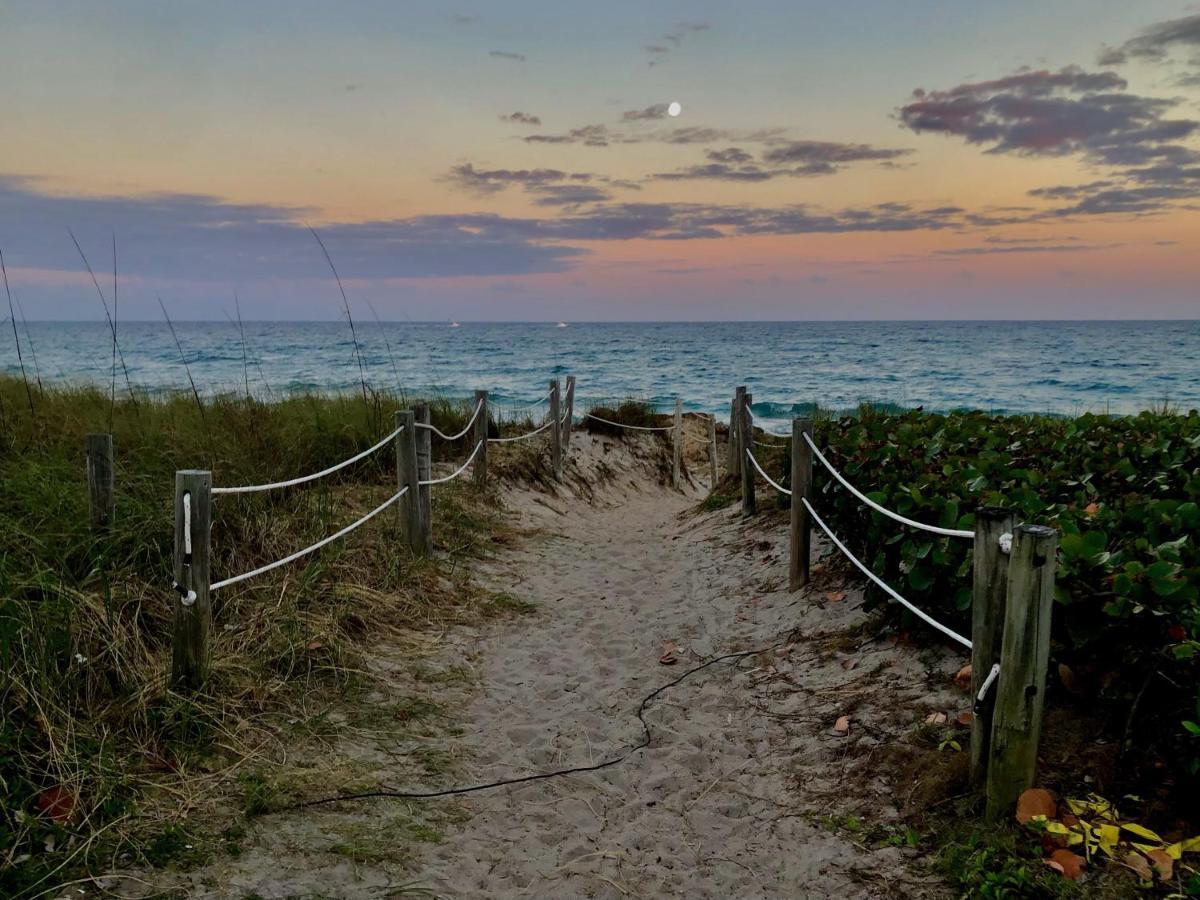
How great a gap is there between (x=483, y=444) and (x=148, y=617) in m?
5.91

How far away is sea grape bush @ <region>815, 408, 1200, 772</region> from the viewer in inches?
124

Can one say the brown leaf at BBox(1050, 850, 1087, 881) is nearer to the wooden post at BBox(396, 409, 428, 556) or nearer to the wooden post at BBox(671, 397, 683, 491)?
the wooden post at BBox(396, 409, 428, 556)

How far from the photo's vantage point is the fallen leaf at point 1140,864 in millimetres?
2672

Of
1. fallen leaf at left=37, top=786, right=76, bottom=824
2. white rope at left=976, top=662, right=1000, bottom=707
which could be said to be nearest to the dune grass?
fallen leaf at left=37, top=786, right=76, bottom=824

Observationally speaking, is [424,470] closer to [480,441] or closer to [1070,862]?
[480,441]

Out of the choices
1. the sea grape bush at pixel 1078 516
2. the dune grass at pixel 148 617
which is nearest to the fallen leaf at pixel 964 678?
the sea grape bush at pixel 1078 516

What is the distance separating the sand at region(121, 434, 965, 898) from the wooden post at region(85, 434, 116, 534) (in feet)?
6.08

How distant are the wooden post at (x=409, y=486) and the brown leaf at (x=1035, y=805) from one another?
16.1 feet

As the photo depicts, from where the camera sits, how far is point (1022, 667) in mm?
2973

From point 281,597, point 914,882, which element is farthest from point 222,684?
point 914,882

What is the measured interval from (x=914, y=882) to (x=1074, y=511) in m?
2.08

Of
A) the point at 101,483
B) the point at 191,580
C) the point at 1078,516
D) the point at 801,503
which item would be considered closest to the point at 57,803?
the point at 191,580

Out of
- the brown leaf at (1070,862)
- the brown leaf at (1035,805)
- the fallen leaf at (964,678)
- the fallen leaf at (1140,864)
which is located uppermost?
the fallen leaf at (964,678)

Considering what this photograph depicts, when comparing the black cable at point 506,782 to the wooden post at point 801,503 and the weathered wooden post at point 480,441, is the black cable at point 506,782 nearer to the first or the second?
the wooden post at point 801,503
